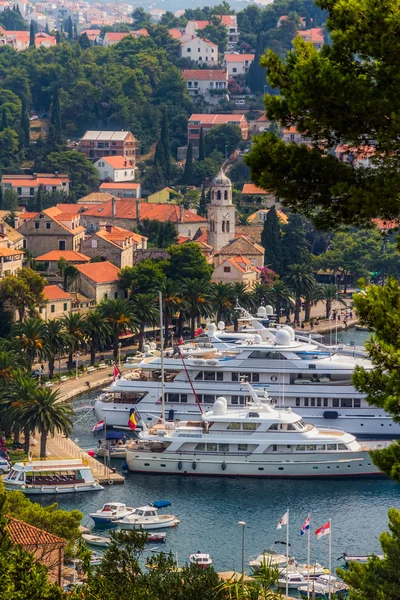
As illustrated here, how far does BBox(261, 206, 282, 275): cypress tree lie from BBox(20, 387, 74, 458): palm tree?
5430cm

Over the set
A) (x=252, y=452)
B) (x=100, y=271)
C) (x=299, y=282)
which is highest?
(x=100, y=271)

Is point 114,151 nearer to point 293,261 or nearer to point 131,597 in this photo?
point 293,261

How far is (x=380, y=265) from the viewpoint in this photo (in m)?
127

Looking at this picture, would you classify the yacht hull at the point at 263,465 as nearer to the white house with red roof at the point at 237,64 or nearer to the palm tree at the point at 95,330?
the palm tree at the point at 95,330

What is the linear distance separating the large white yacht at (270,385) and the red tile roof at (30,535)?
2742cm

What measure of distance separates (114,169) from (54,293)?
60.8 metres

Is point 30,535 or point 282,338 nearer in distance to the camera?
point 30,535

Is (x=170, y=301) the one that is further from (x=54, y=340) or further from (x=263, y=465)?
(x=263, y=465)

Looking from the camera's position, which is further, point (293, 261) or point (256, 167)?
point (293, 261)

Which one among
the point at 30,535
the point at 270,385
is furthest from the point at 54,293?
the point at 30,535

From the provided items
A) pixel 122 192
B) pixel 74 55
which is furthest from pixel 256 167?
pixel 74 55

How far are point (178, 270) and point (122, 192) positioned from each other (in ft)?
148

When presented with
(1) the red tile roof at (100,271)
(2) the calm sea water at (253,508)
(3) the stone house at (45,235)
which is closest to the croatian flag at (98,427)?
(2) the calm sea water at (253,508)

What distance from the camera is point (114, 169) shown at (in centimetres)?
15625
